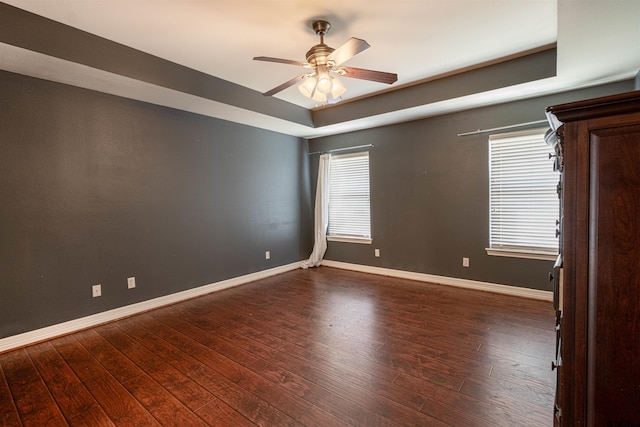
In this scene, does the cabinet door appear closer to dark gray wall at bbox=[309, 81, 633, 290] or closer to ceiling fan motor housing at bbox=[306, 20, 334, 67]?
ceiling fan motor housing at bbox=[306, 20, 334, 67]

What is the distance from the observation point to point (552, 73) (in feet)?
9.22

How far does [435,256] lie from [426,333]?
1.74 m

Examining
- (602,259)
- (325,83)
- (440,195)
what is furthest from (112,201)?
(440,195)

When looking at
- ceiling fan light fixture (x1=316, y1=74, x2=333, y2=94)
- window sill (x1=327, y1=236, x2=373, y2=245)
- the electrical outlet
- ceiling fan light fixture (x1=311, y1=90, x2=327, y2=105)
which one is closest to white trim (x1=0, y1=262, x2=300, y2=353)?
the electrical outlet

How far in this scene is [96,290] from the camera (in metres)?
3.02

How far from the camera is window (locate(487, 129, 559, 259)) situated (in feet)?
11.0

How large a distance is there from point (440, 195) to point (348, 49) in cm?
274

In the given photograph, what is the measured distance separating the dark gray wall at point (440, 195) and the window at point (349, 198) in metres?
0.16

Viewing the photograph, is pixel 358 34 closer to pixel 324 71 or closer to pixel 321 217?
pixel 324 71

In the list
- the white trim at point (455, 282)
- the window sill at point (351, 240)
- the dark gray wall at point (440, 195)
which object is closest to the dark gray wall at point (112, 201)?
the window sill at point (351, 240)

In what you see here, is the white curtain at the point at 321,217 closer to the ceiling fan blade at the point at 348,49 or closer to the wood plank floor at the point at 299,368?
the wood plank floor at the point at 299,368

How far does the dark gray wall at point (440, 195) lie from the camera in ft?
11.8

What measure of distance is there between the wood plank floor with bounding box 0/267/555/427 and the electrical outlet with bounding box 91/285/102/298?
345 millimetres

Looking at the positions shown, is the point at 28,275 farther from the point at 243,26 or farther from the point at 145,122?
the point at 243,26
